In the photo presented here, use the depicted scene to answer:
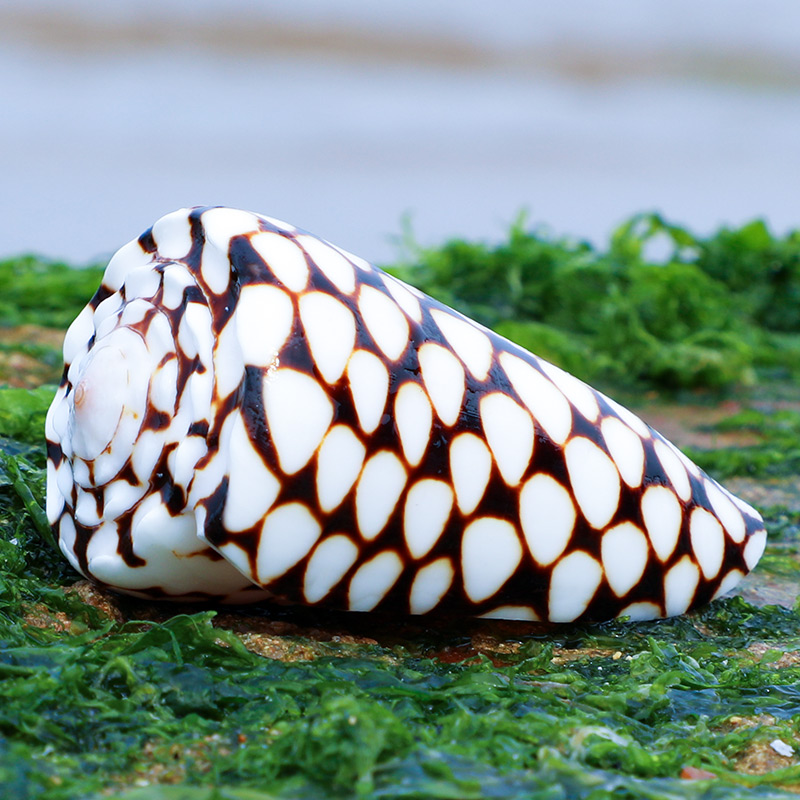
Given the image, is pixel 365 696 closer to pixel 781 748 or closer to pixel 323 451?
pixel 323 451

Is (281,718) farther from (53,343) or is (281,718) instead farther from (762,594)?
(53,343)

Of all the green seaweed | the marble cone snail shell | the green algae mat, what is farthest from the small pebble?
the green seaweed

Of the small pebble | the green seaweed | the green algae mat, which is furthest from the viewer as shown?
the green seaweed

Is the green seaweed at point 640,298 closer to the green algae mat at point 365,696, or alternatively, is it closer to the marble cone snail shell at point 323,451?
the green algae mat at point 365,696

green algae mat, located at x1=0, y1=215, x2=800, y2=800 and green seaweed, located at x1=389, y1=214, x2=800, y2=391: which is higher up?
green seaweed, located at x1=389, y1=214, x2=800, y2=391

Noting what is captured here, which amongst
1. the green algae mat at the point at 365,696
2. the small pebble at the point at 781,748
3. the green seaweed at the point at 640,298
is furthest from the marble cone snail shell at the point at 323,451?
the green seaweed at the point at 640,298

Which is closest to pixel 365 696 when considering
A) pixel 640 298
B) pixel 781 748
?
pixel 781 748

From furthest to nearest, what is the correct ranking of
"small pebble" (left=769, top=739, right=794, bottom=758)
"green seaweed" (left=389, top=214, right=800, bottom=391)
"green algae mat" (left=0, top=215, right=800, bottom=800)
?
"green seaweed" (left=389, top=214, right=800, bottom=391) → "small pebble" (left=769, top=739, right=794, bottom=758) → "green algae mat" (left=0, top=215, right=800, bottom=800)

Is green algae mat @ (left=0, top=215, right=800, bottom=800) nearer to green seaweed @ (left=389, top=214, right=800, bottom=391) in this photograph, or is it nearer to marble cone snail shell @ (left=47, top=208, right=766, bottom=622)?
marble cone snail shell @ (left=47, top=208, right=766, bottom=622)
